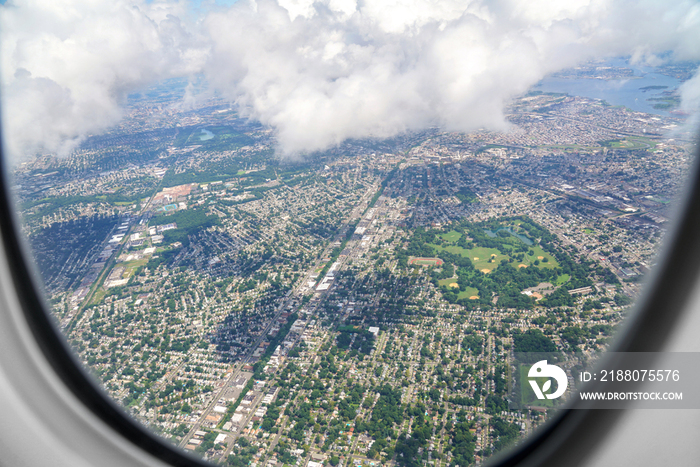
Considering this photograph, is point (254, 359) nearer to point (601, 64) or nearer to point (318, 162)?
point (318, 162)

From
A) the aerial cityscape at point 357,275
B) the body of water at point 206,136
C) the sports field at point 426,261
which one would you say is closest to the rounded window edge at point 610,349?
the aerial cityscape at point 357,275

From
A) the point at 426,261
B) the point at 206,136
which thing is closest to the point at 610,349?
the point at 426,261

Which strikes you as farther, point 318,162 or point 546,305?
point 318,162

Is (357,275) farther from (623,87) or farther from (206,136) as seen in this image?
(206,136)

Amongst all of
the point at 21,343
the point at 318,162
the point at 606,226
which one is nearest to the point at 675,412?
the point at 21,343

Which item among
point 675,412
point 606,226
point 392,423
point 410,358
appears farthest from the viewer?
point 606,226

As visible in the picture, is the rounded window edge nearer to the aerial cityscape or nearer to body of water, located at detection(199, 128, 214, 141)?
the aerial cityscape
